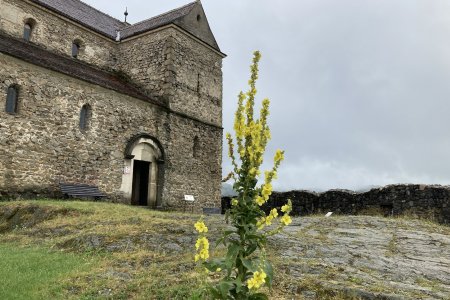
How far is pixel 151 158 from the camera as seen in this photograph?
20188mm

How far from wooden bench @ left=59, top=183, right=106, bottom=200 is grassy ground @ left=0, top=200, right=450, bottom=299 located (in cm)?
352

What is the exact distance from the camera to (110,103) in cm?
1850

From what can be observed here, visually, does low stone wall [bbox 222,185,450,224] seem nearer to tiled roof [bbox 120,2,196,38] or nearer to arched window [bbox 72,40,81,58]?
tiled roof [bbox 120,2,196,38]

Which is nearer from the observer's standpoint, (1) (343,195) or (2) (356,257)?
(2) (356,257)

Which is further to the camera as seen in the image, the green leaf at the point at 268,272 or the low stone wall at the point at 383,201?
the low stone wall at the point at 383,201

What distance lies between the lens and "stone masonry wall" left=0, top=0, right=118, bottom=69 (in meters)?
18.3

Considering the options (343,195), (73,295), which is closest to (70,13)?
(343,195)

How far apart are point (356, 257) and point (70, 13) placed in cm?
2070

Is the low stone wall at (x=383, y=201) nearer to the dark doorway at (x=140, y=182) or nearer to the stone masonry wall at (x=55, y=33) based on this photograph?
the dark doorway at (x=140, y=182)

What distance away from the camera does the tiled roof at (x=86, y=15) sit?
20891 mm

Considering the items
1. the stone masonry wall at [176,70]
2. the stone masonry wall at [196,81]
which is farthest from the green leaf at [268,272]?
the stone masonry wall at [196,81]

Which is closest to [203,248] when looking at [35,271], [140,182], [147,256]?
[147,256]

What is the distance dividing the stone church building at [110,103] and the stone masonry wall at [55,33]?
0.05 m

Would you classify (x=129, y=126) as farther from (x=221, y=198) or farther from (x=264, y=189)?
(x=264, y=189)
